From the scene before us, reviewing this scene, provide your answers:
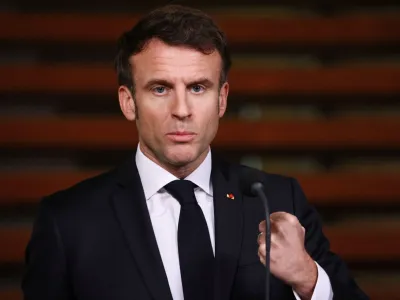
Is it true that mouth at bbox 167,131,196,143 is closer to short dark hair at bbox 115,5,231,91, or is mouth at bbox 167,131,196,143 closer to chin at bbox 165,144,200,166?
chin at bbox 165,144,200,166

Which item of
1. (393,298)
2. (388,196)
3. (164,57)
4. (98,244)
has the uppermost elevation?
(164,57)

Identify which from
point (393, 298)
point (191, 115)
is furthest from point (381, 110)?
point (191, 115)

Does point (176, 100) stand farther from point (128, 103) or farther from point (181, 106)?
point (128, 103)

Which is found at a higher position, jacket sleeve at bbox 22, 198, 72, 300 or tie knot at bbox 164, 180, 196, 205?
tie knot at bbox 164, 180, 196, 205

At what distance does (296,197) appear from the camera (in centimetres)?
186

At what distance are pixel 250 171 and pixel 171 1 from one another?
1.60 metres

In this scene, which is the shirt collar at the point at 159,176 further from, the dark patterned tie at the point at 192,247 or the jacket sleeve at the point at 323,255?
the jacket sleeve at the point at 323,255

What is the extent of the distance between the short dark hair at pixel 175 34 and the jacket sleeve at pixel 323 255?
16.9 inches

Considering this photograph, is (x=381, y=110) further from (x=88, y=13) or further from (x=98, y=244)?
(x=98, y=244)

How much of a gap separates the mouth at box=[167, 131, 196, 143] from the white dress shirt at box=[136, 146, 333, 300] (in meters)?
0.15

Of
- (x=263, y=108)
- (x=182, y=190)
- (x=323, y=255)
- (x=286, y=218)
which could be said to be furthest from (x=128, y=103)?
(x=263, y=108)

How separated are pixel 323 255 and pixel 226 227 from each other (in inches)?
12.1

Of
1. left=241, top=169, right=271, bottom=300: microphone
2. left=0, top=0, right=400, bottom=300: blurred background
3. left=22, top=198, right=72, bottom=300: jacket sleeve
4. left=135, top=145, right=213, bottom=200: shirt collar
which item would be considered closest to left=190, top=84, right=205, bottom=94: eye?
left=135, top=145, right=213, bottom=200: shirt collar

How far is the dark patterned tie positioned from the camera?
64.9 inches
